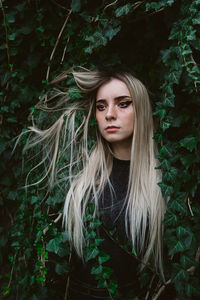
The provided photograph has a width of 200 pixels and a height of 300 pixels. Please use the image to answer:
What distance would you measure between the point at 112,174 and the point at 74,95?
1.93ft

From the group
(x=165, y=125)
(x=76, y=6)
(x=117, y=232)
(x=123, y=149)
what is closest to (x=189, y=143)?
(x=165, y=125)

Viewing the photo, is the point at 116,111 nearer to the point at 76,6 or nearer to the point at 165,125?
the point at 165,125

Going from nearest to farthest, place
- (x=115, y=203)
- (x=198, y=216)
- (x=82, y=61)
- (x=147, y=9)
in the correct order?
(x=198, y=216)
(x=147, y=9)
(x=115, y=203)
(x=82, y=61)

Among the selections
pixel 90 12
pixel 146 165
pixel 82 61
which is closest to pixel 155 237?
pixel 146 165

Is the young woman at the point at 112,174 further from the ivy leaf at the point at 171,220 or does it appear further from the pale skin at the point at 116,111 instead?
the ivy leaf at the point at 171,220

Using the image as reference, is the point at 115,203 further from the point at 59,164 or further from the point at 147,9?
A: the point at 147,9

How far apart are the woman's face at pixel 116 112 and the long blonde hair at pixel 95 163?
36mm

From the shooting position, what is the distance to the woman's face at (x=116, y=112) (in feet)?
6.08

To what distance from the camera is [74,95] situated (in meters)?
2.06

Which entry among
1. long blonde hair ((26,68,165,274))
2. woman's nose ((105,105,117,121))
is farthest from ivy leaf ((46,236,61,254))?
woman's nose ((105,105,117,121))

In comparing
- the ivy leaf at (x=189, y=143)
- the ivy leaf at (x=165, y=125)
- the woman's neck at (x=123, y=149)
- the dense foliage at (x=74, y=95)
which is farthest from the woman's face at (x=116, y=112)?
the ivy leaf at (x=189, y=143)

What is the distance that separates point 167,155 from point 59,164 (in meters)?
0.83

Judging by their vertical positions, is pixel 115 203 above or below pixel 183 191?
below

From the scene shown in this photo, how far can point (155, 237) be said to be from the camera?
1770 millimetres
